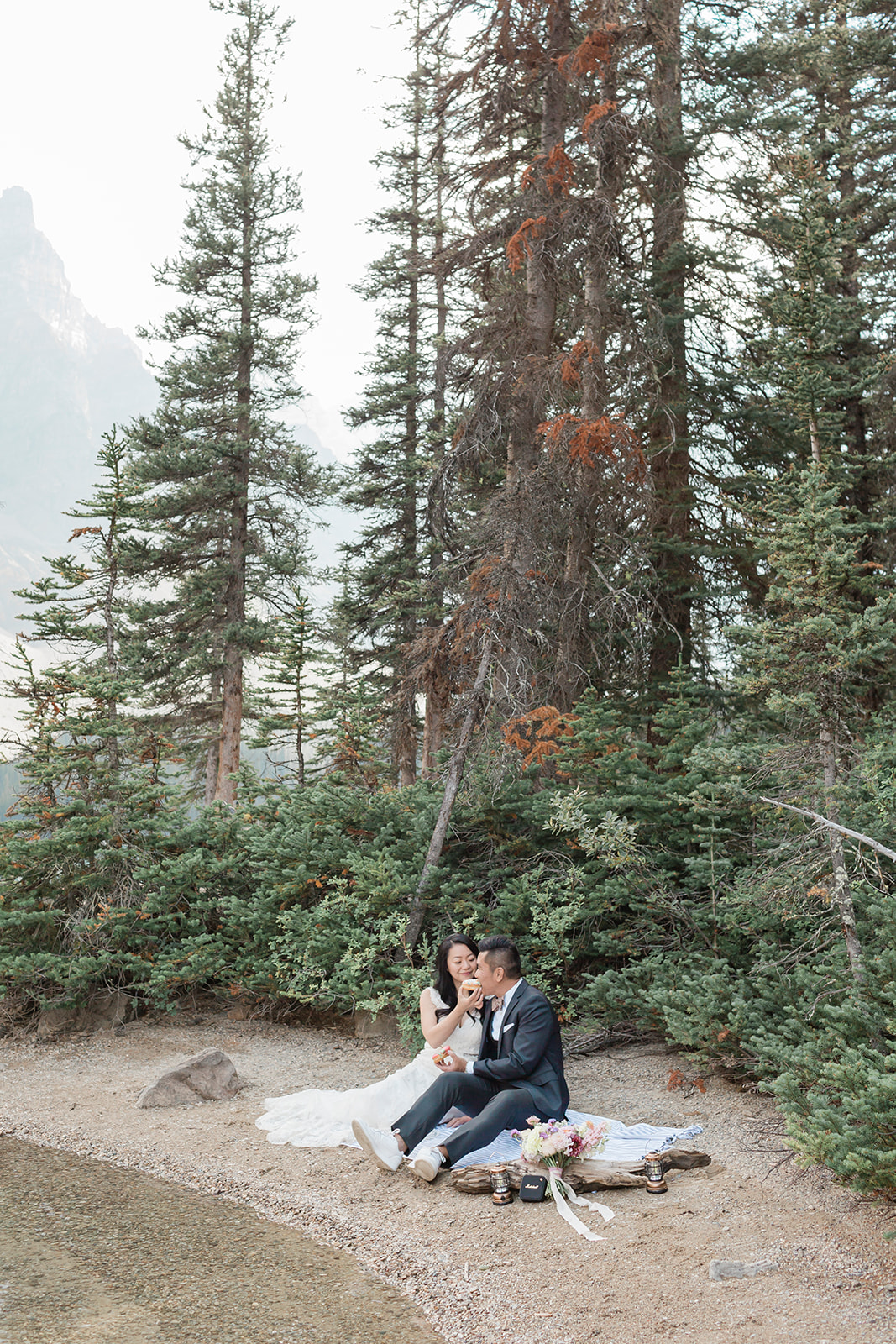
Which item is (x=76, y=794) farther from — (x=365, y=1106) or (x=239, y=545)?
(x=239, y=545)

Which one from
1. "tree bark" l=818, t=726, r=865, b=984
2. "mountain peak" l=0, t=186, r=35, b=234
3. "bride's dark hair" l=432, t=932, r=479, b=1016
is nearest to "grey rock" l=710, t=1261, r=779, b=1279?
"tree bark" l=818, t=726, r=865, b=984

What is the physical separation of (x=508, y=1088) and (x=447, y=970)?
84 cm

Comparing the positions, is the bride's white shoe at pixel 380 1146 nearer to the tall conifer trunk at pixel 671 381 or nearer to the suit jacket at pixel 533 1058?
the suit jacket at pixel 533 1058

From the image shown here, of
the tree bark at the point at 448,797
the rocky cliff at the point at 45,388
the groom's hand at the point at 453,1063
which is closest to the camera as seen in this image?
the groom's hand at the point at 453,1063

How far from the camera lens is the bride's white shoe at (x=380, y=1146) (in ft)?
17.0

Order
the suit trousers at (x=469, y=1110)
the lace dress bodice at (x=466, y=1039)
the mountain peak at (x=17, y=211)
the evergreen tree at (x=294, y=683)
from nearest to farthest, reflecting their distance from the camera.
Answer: the suit trousers at (x=469, y=1110), the lace dress bodice at (x=466, y=1039), the evergreen tree at (x=294, y=683), the mountain peak at (x=17, y=211)

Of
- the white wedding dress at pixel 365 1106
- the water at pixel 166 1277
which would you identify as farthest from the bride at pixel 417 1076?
the water at pixel 166 1277

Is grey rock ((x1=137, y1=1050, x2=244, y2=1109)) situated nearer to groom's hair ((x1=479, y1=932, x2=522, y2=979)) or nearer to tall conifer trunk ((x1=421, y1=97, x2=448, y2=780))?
groom's hair ((x1=479, y1=932, x2=522, y2=979))

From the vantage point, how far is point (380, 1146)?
5.24m

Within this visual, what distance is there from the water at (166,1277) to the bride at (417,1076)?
0.85 m

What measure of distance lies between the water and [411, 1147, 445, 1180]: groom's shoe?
27.2 inches

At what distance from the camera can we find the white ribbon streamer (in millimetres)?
4266

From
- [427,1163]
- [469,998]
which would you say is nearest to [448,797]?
[469,998]

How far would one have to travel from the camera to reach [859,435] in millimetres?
12070
